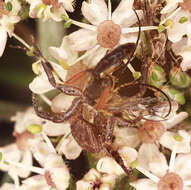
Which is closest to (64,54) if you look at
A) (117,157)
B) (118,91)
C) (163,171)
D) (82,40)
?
(82,40)

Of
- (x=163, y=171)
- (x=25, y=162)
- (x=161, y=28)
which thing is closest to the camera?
(x=161, y=28)

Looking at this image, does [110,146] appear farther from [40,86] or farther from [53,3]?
[53,3]

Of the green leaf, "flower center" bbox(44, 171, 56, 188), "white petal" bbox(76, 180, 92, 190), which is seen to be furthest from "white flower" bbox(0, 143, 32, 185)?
the green leaf

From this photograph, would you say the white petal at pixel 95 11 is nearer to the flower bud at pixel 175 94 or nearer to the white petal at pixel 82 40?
the white petal at pixel 82 40

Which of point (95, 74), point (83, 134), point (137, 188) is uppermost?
point (95, 74)

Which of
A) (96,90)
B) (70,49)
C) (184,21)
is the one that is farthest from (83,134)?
(184,21)

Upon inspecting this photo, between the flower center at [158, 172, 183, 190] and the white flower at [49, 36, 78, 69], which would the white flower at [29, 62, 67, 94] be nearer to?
the white flower at [49, 36, 78, 69]

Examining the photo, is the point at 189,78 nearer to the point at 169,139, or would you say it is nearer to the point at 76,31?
the point at 169,139

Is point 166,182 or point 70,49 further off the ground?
point 70,49
